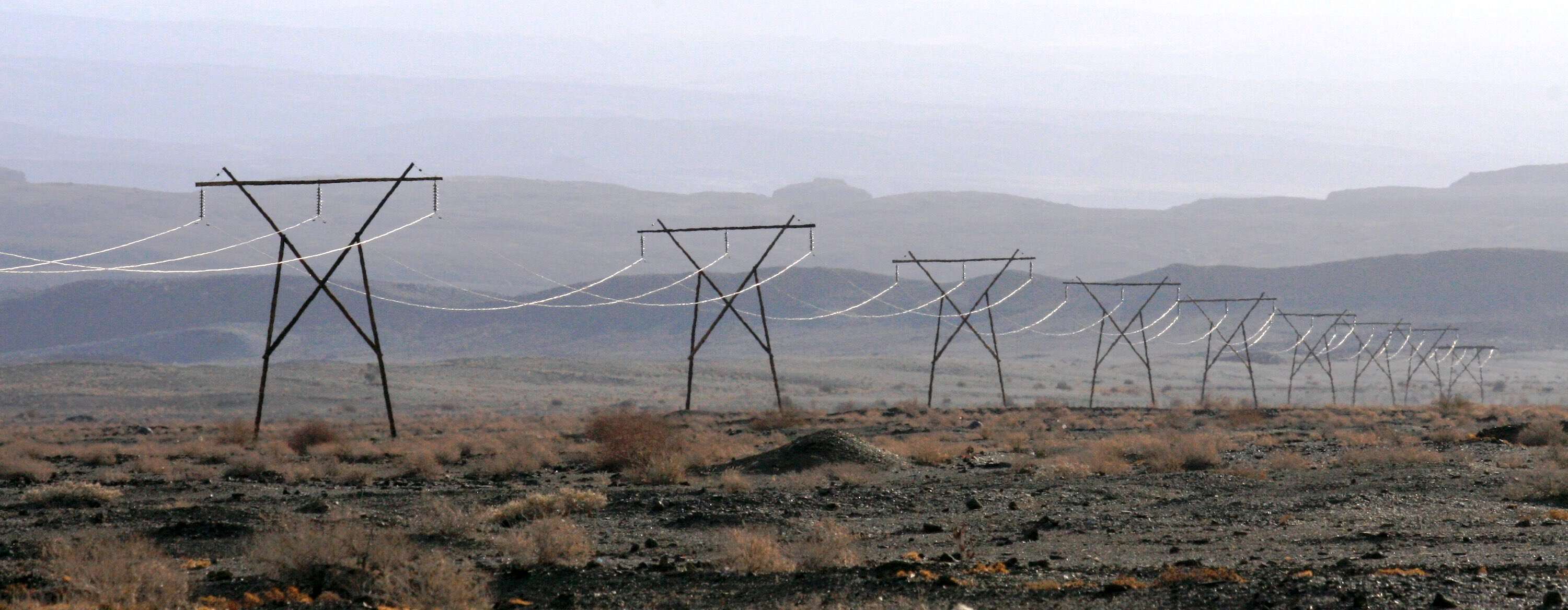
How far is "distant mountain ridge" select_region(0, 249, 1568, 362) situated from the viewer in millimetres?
159750

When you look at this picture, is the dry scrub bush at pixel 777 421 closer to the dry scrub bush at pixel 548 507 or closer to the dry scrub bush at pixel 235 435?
the dry scrub bush at pixel 235 435

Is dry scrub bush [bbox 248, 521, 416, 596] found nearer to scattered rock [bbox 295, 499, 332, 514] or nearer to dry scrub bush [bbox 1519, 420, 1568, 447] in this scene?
scattered rock [bbox 295, 499, 332, 514]

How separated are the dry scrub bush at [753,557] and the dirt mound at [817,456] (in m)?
11.8

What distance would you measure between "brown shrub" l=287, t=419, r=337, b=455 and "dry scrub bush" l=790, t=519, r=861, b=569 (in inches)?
839

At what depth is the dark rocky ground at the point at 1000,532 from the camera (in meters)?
13.1

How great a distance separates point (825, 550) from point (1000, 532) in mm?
4436

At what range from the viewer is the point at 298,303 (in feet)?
558

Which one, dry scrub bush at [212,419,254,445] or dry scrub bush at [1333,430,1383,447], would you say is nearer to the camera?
dry scrub bush at [1333,430,1383,447]

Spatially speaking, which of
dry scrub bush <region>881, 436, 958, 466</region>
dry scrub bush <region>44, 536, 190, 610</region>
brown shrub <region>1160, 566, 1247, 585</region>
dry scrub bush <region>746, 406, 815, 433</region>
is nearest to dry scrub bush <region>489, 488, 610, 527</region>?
dry scrub bush <region>44, 536, 190, 610</region>

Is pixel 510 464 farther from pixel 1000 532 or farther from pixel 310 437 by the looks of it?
pixel 1000 532

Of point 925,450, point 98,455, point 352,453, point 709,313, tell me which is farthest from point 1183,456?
point 709,313

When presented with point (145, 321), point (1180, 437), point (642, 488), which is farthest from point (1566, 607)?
point (145, 321)

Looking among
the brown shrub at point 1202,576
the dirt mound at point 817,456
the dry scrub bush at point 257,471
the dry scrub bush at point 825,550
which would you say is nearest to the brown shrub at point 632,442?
the dirt mound at point 817,456

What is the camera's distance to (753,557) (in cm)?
1451
